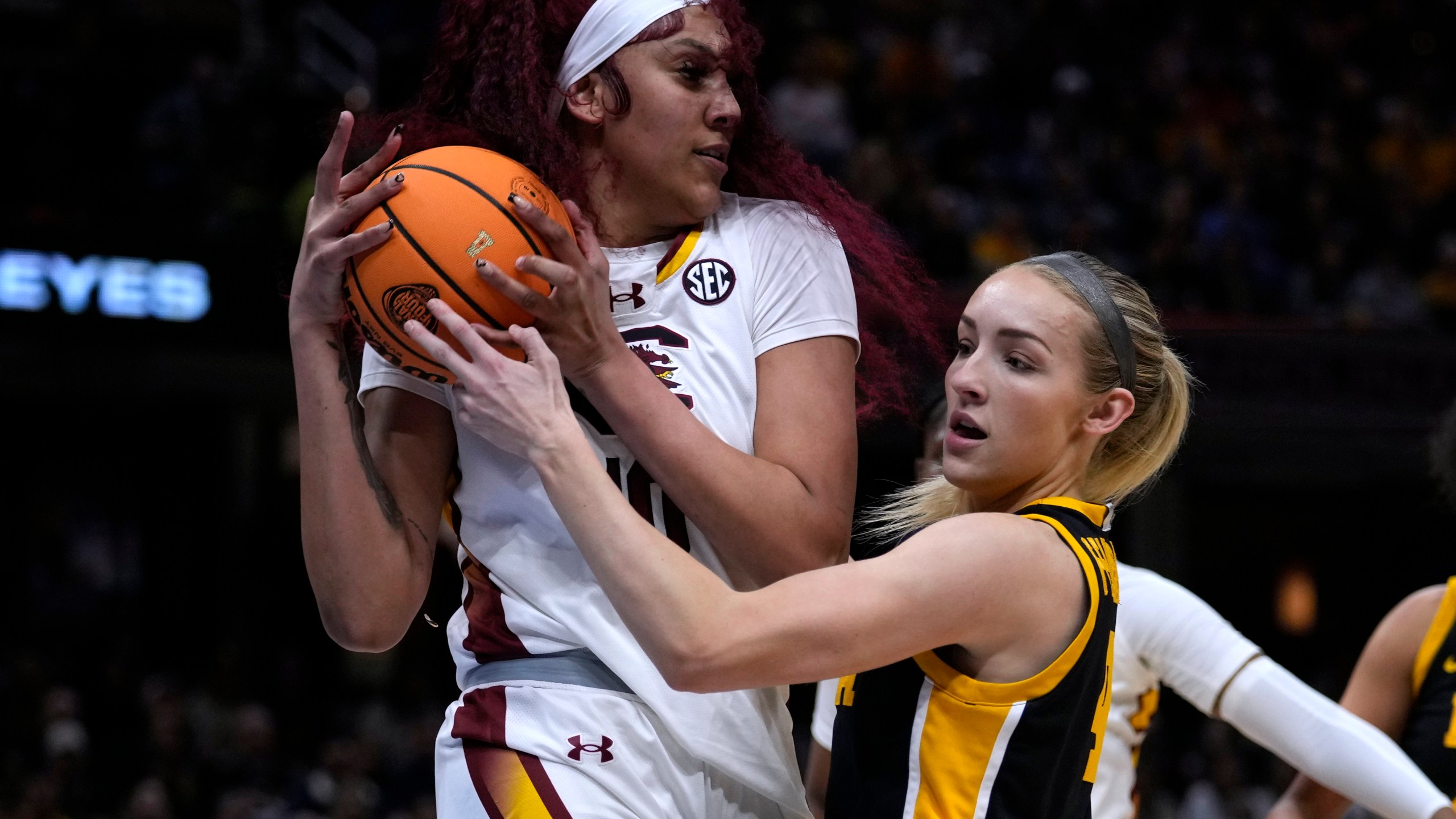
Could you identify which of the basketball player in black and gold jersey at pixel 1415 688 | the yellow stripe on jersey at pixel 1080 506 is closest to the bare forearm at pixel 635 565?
the yellow stripe on jersey at pixel 1080 506

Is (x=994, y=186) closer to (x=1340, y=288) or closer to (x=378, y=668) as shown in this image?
(x=1340, y=288)

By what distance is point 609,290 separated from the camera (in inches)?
92.2

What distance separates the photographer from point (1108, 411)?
7.68 ft

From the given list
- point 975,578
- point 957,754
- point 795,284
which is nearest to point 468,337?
point 795,284

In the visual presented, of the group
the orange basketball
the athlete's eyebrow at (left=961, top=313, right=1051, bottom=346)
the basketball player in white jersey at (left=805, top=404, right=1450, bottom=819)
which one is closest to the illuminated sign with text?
the basketball player in white jersey at (left=805, top=404, right=1450, bottom=819)

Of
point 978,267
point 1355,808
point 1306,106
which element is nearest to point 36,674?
point 978,267

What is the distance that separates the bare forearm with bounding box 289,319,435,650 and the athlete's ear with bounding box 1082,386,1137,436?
1076 mm

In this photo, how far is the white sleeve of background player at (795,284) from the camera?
2.38m

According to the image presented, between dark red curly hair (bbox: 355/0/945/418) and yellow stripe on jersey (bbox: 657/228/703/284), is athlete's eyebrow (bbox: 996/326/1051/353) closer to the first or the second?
dark red curly hair (bbox: 355/0/945/418)

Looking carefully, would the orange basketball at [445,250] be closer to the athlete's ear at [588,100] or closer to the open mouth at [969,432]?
the athlete's ear at [588,100]

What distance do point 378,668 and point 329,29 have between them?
4667 millimetres

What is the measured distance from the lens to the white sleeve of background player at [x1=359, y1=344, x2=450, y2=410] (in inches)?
94.2

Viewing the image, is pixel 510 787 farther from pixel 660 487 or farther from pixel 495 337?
pixel 495 337

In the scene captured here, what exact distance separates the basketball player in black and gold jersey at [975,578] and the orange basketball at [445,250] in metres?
0.06
